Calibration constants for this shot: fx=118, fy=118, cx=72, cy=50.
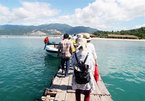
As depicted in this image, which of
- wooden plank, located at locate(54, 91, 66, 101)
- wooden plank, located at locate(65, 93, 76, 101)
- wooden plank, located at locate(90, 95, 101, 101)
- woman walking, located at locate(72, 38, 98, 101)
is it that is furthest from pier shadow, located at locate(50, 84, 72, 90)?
woman walking, located at locate(72, 38, 98, 101)

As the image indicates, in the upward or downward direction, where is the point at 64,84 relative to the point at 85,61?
downward

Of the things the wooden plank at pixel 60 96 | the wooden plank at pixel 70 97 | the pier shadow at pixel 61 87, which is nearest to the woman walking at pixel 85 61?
the wooden plank at pixel 70 97

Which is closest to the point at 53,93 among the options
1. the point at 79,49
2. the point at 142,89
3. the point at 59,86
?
the point at 59,86

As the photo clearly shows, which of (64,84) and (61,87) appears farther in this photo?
(64,84)

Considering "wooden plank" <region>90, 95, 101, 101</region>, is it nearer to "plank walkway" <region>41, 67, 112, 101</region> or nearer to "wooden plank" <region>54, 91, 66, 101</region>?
"plank walkway" <region>41, 67, 112, 101</region>

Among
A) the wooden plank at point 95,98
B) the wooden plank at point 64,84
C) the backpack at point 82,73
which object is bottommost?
the wooden plank at point 95,98

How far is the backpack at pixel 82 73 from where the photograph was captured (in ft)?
8.77

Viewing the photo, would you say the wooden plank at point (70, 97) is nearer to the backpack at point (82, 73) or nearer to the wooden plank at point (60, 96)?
the wooden plank at point (60, 96)

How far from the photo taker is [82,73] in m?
2.67

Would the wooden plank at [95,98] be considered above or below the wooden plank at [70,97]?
below

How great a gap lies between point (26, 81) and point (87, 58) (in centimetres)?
642

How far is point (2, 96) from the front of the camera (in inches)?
231

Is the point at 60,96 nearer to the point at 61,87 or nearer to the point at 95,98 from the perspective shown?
the point at 61,87

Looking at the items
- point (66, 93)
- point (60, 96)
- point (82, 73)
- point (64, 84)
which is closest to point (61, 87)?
point (64, 84)
